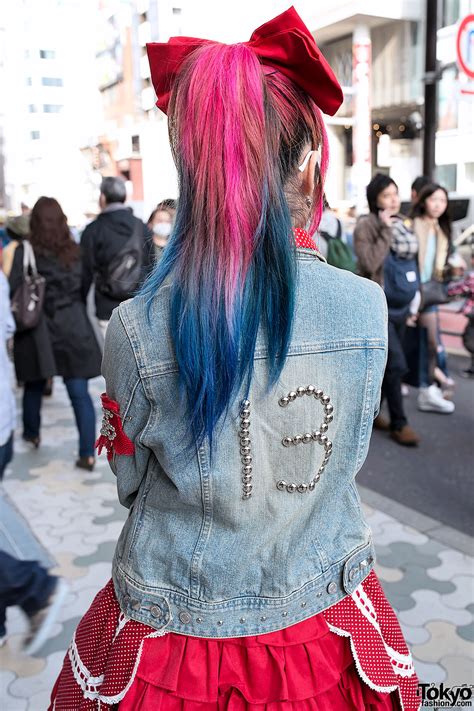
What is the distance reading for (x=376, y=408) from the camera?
1163 millimetres

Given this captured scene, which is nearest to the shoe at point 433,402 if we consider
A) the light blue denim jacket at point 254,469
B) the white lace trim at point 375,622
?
the white lace trim at point 375,622

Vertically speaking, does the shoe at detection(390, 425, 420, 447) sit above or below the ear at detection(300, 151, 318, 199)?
below

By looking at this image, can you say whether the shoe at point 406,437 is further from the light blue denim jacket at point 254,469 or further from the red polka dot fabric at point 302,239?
the red polka dot fabric at point 302,239

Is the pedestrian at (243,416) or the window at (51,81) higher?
the window at (51,81)

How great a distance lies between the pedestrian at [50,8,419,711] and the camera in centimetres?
99

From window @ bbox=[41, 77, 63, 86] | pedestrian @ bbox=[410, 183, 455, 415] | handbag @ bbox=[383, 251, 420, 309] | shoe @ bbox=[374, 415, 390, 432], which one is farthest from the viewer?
window @ bbox=[41, 77, 63, 86]

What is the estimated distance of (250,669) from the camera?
1.11 meters

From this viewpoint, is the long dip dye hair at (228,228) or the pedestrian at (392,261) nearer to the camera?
the long dip dye hair at (228,228)

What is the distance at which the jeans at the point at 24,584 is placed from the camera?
7.42 feet

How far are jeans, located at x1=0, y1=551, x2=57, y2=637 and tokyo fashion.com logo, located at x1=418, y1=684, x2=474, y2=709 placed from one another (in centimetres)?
126

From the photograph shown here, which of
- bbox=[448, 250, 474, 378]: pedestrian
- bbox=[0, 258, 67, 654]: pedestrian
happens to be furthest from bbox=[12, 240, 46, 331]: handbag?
bbox=[448, 250, 474, 378]: pedestrian

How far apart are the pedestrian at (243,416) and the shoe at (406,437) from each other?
3.51 m

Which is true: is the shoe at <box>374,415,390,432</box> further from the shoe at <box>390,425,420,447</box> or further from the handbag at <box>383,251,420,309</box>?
the handbag at <box>383,251,420,309</box>

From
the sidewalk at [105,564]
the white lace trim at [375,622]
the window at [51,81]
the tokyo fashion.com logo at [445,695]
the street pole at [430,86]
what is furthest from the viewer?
the window at [51,81]
